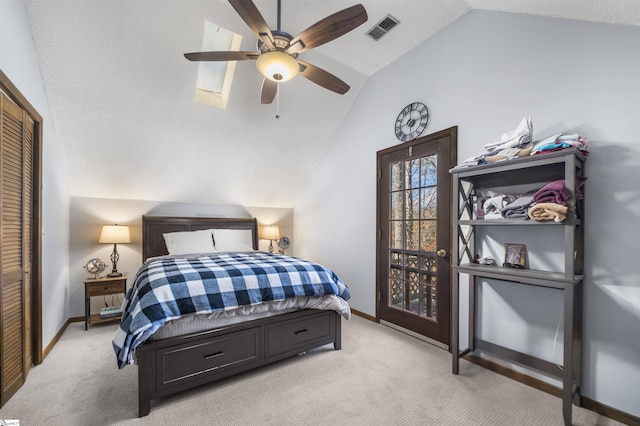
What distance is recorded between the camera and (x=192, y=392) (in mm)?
2080

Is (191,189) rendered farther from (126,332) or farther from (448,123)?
(448,123)

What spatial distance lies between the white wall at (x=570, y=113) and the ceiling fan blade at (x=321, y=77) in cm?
101

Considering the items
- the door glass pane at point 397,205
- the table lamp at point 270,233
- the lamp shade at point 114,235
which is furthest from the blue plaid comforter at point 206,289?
the table lamp at point 270,233

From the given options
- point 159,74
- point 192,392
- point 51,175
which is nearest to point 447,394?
point 192,392

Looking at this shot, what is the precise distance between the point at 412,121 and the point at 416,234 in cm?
121

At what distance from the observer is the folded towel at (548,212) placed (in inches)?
67.4

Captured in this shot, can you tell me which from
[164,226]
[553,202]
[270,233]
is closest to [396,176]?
[553,202]

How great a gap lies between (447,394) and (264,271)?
1608 mm

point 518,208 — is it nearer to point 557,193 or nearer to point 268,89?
point 557,193

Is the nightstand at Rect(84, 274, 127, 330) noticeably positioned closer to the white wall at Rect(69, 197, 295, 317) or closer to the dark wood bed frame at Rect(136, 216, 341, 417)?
the white wall at Rect(69, 197, 295, 317)

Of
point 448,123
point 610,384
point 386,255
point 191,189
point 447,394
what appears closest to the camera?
point 610,384

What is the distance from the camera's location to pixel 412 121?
3.15 meters

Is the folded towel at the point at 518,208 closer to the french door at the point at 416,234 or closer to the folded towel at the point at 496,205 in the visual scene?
the folded towel at the point at 496,205

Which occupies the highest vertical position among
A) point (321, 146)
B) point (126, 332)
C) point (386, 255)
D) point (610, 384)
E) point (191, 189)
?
point (321, 146)
